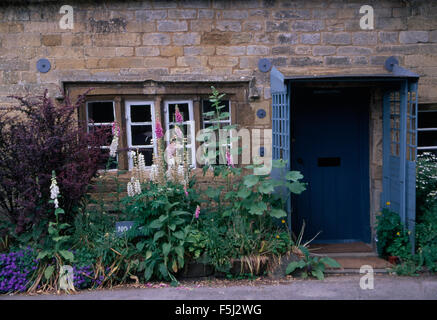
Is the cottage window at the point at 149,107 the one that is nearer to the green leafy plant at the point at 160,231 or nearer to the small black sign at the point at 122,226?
the green leafy plant at the point at 160,231

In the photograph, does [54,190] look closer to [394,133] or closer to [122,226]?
[122,226]

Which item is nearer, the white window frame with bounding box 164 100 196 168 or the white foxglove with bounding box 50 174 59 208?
the white foxglove with bounding box 50 174 59 208

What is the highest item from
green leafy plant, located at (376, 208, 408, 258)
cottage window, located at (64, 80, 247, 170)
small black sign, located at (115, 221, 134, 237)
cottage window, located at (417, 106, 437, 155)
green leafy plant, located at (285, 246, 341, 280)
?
cottage window, located at (64, 80, 247, 170)

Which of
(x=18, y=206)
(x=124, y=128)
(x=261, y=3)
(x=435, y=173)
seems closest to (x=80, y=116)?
(x=124, y=128)

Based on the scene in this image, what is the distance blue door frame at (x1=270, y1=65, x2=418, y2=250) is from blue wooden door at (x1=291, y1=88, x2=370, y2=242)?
1.49 ft

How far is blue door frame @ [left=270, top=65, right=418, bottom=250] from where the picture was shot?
625 cm

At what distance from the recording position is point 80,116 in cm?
703

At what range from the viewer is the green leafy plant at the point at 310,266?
18.9 ft

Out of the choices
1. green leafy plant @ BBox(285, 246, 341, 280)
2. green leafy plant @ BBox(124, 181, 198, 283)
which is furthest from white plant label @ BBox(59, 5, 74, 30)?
green leafy plant @ BBox(285, 246, 341, 280)

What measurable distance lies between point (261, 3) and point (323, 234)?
397 centimetres

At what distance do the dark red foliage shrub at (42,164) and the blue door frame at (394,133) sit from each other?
103 inches

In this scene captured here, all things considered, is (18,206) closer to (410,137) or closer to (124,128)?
(124,128)

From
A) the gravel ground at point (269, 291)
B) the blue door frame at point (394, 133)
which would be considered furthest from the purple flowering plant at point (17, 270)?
the blue door frame at point (394, 133)

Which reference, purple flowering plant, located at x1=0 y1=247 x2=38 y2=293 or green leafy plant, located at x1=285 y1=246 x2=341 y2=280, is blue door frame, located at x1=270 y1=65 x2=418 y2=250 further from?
purple flowering plant, located at x1=0 y1=247 x2=38 y2=293
